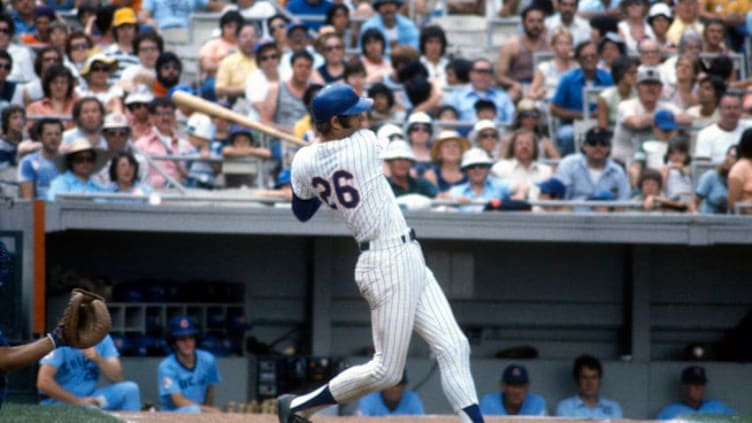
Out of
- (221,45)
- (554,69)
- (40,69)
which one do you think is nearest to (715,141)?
(554,69)

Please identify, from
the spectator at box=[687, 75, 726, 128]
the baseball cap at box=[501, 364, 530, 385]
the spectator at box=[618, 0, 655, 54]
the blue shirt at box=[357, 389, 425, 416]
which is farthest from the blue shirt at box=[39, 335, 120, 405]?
the spectator at box=[618, 0, 655, 54]

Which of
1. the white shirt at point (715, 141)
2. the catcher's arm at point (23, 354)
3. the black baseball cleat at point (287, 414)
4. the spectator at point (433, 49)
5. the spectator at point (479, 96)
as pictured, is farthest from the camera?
the spectator at point (433, 49)

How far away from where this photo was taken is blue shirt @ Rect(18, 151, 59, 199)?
32.2 ft

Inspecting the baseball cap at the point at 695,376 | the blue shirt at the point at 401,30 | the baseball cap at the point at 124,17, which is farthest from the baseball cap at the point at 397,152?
the baseball cap at the point at 124,17

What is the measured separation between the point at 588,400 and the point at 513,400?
0.65 metres

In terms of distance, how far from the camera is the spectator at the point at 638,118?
11055 mm

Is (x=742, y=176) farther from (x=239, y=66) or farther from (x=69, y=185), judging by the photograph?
(x=69, y=185)

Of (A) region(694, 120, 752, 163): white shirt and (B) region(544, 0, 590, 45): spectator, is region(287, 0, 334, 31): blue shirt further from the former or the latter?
(A) region(694, 120, 752, 163): white shirt

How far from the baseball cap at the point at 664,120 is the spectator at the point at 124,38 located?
13.0ft

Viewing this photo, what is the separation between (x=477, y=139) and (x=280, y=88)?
5.04ft

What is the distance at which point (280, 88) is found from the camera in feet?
37.1

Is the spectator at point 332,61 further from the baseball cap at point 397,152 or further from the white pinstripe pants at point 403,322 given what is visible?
the white pinstripe pants at point 403,322

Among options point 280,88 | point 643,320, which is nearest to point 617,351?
point 643,320

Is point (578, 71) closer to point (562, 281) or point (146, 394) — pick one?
point (562, 281)
